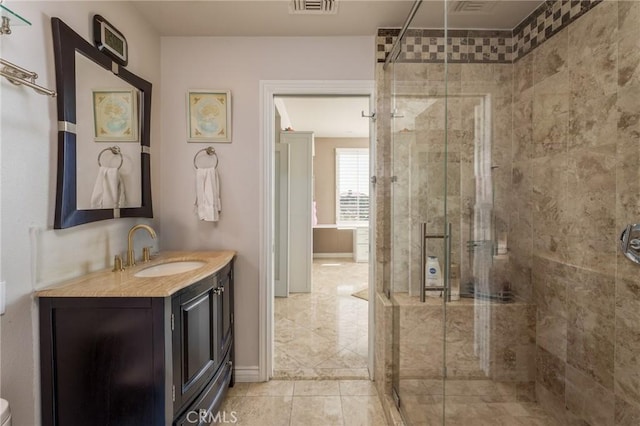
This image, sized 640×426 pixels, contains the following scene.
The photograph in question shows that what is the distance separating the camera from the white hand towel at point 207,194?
2094 mm

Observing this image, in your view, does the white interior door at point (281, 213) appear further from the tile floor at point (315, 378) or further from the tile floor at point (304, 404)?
the tile floor at point (304, 404)

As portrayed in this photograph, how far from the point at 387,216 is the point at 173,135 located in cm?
171

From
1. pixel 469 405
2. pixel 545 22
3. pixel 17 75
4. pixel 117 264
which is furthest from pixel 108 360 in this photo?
pixel 545 22

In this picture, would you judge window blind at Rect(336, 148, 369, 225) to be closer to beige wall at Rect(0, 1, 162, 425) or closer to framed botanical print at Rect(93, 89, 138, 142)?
framed botanical print at Rect(93, 89, 138, 142)

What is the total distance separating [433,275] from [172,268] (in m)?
1.68

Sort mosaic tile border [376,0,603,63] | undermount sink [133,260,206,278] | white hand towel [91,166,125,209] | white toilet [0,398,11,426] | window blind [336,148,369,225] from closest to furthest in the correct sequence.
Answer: white toilet [0,398,11,426]
white hand towel [91,166,125,209]
mosaic tile border [376,0,603,63]
undermount sink [133,260,206,278]
window blind [336,148,369,225]

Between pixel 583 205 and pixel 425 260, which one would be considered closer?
pixel 583 205

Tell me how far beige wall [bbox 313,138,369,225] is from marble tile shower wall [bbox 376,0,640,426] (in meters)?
4.18

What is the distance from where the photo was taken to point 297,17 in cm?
194

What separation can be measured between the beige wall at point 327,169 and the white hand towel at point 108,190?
15.4ft

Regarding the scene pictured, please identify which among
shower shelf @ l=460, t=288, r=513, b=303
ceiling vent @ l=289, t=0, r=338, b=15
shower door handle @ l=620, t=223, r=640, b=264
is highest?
ceiling vent @ l=289, t=0, r=338, b=15

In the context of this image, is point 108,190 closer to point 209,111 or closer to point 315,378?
point 209,111

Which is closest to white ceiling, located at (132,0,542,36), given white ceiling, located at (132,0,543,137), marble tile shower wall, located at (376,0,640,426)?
white ceiling, located at (132,0,543,137)

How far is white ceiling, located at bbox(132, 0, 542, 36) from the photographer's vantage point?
1.74 meters
